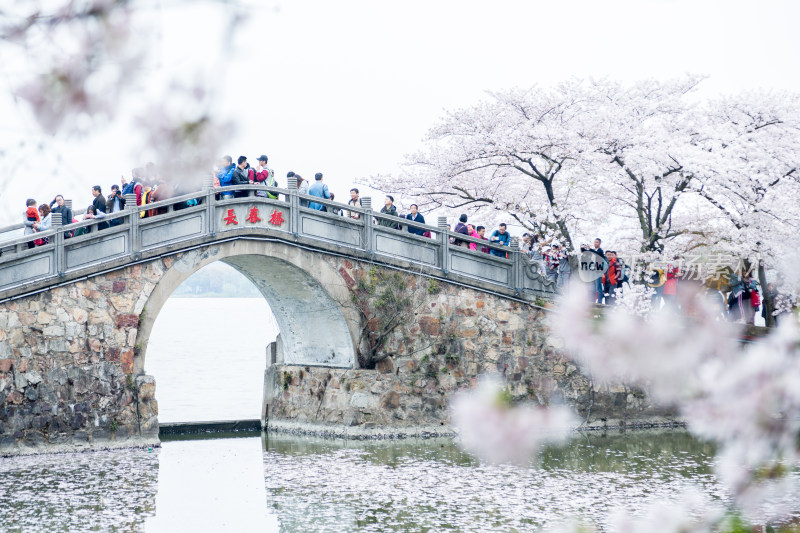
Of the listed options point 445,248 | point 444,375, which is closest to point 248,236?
point 445,248

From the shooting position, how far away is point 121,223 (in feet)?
53.4

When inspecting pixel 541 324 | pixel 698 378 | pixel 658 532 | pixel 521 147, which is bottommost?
pixel 658 532

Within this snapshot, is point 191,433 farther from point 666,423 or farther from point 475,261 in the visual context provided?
point 666,423

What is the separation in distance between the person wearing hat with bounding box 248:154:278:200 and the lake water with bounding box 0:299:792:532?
4.84 metres

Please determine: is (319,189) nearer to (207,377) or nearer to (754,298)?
(754,298)

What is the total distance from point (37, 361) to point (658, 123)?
1438cm

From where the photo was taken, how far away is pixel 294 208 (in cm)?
1736

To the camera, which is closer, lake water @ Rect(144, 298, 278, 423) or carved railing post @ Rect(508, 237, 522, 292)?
carved railing post @ Rect(508, 237, 522, 292)

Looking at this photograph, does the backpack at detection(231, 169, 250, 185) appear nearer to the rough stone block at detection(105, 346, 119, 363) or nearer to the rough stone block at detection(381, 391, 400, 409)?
the rough stone block at detection(105, 346, 119, 363)

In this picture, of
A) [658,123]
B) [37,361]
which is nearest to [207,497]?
[37,361]

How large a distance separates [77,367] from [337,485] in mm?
5133

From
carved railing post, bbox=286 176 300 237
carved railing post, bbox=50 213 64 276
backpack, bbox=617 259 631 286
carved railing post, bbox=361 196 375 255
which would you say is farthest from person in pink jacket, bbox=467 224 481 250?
carved railing post, bbox=50 213 64 276

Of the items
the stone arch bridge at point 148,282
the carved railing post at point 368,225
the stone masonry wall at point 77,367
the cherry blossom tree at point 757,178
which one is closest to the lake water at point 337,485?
the stone masonry wall at point 77,367

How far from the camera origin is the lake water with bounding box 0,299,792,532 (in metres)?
11.5
